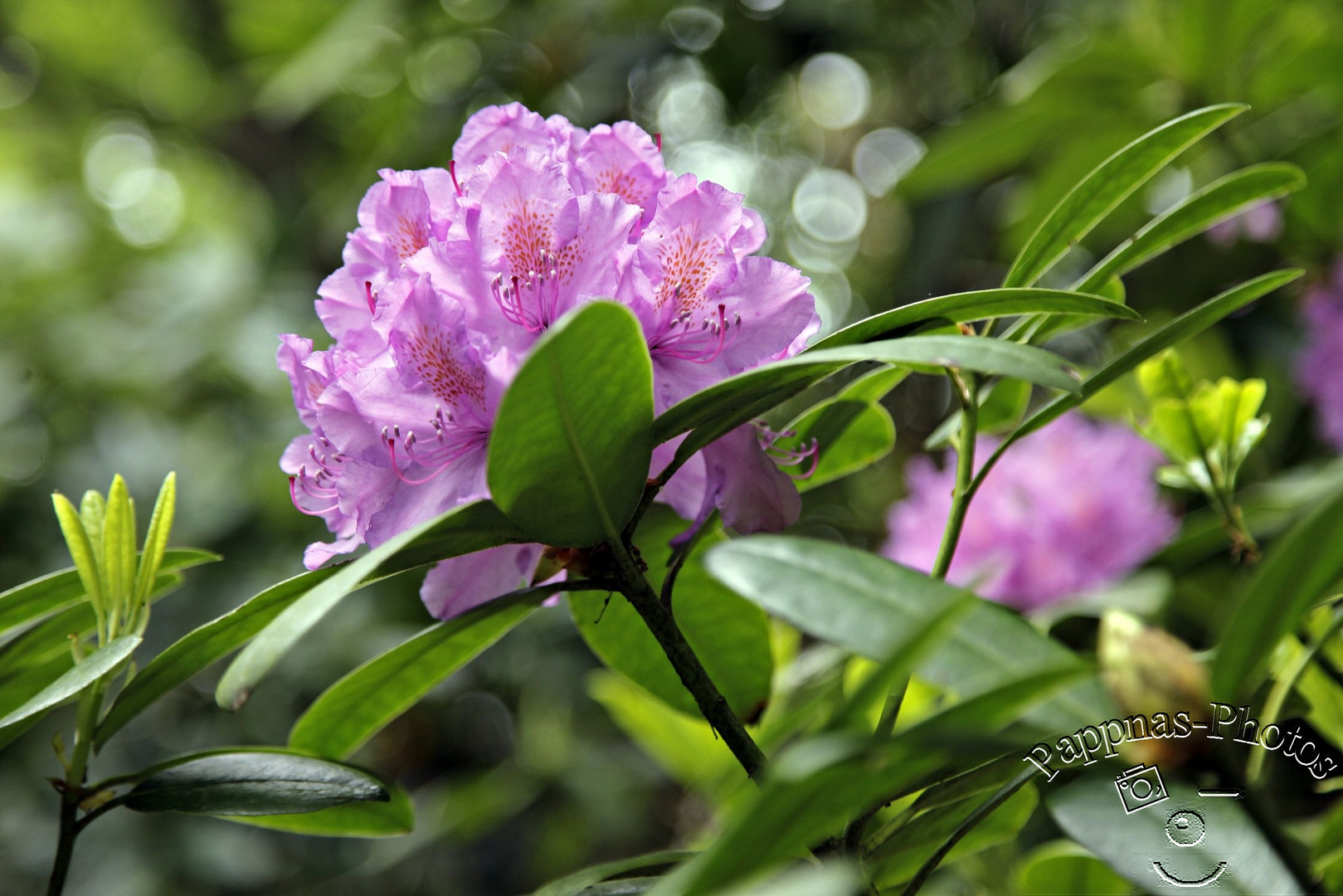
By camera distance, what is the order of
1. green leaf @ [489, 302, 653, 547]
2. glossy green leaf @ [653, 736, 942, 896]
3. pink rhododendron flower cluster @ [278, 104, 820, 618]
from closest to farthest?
glossy green leaf @ [653, 736, 942, 896]
green leaf @ [489, 302, 653, 547]
pink rhododendron flower cluster @ [278, 104, 820, 618]

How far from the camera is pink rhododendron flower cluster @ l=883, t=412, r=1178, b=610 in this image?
125 cm

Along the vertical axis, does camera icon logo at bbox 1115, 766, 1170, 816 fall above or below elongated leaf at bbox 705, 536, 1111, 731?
below

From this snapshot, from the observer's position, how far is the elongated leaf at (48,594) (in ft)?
1.94

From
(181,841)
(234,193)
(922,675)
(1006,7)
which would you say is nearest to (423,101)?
(1006,7)

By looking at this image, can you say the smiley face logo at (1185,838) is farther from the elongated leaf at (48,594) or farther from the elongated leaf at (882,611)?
the elongated leaf at (48,594)

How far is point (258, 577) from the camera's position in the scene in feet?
6.21

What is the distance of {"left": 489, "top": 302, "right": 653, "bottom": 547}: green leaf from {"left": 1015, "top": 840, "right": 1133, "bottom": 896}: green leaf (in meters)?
0.40

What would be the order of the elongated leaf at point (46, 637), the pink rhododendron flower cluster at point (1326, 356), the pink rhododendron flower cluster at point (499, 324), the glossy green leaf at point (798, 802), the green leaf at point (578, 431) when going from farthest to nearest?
the pink rhododendron flower cluster at point (1326, 356)
the elongated leaf at point (46, 637)
the pink rhododendron flower cluster at point (499, 324)
the green leaf at point (578, 431)
the glossy green leaf at point (798, 802)

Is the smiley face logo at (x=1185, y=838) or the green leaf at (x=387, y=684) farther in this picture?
the green leaf at (x=387, y=684)

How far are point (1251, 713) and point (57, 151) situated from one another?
3.69 m

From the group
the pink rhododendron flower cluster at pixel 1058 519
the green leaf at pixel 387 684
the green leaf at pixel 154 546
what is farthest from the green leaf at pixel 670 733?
the green leaf at pixel 154 546

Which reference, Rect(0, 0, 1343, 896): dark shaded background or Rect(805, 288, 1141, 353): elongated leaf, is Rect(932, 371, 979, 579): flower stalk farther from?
Rect(0, 0, 1343, 896): dark shaded background

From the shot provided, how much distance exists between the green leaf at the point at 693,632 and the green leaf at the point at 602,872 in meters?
0.13

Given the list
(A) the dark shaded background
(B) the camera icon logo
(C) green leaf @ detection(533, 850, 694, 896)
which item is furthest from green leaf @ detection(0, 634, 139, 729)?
(A) the dark shaded background
